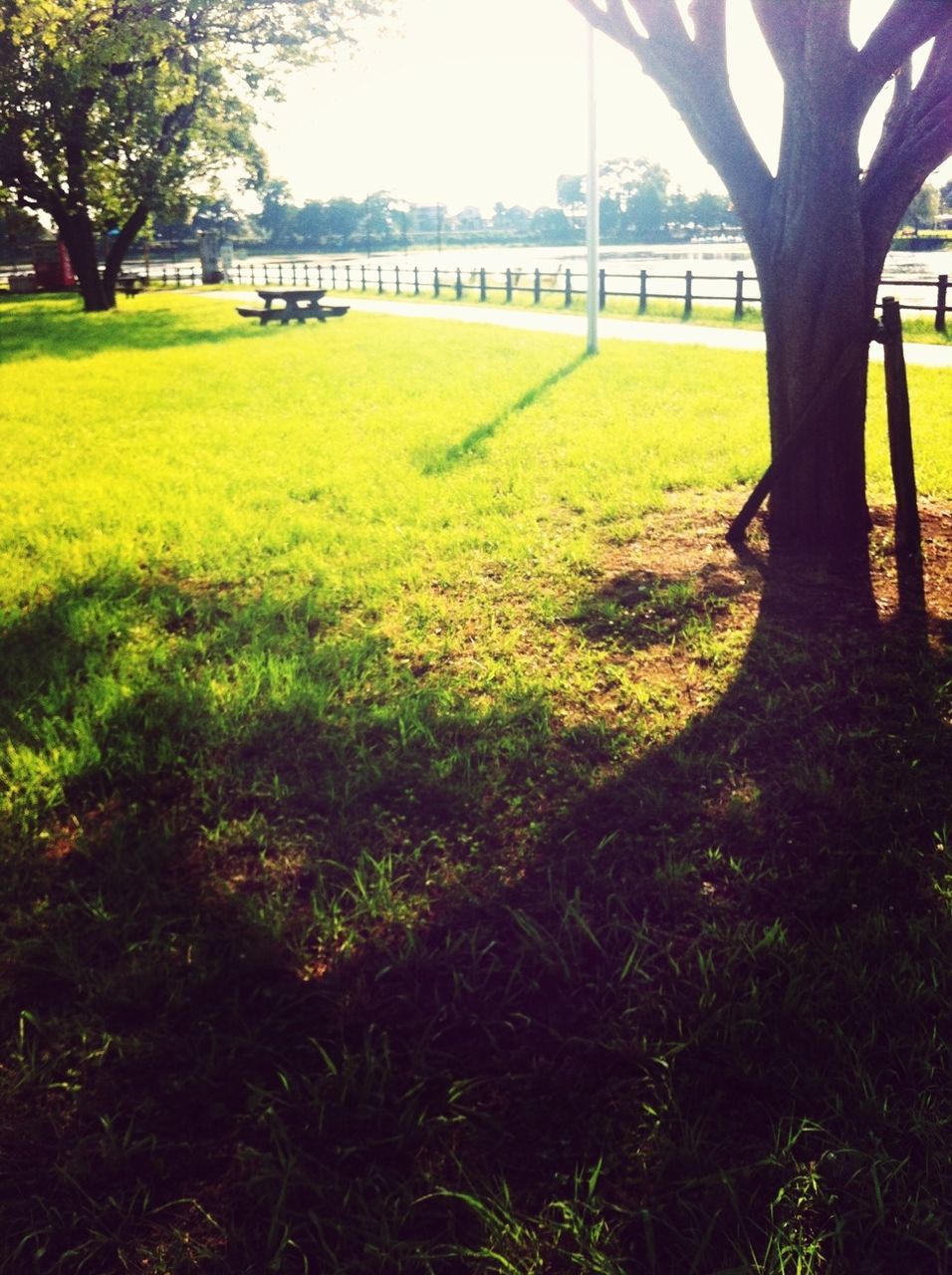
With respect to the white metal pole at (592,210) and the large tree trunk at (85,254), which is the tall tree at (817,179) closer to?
the white metal pole at (592,210)

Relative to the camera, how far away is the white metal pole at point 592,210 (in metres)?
13.9

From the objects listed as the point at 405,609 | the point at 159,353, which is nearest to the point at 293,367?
the point at 159,353

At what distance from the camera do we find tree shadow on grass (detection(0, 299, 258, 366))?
17828 millimetres

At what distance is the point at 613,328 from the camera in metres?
19.9

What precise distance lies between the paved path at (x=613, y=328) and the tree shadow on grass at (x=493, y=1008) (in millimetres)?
11438

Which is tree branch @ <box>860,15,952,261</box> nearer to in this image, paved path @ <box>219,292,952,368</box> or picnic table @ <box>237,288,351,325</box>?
paved path @ <box>219,292,952,368</box>

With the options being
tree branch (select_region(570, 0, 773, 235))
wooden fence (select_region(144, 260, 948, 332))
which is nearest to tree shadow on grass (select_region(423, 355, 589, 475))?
tree branch (select_region(570, 0, 773, 235))

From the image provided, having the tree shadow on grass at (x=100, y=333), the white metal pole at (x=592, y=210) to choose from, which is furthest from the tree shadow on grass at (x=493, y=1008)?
the tree shadow on grass at (x=100, y=333)

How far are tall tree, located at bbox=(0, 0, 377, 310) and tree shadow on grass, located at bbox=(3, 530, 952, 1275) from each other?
18536 millimetres

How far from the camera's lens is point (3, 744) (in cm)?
373

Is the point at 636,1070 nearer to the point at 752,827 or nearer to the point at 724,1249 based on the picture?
the point at 724,1249

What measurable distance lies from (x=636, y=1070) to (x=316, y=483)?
19.6 feet

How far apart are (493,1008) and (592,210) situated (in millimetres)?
15008

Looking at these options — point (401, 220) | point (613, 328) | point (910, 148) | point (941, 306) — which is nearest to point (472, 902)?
point (910, 148)
